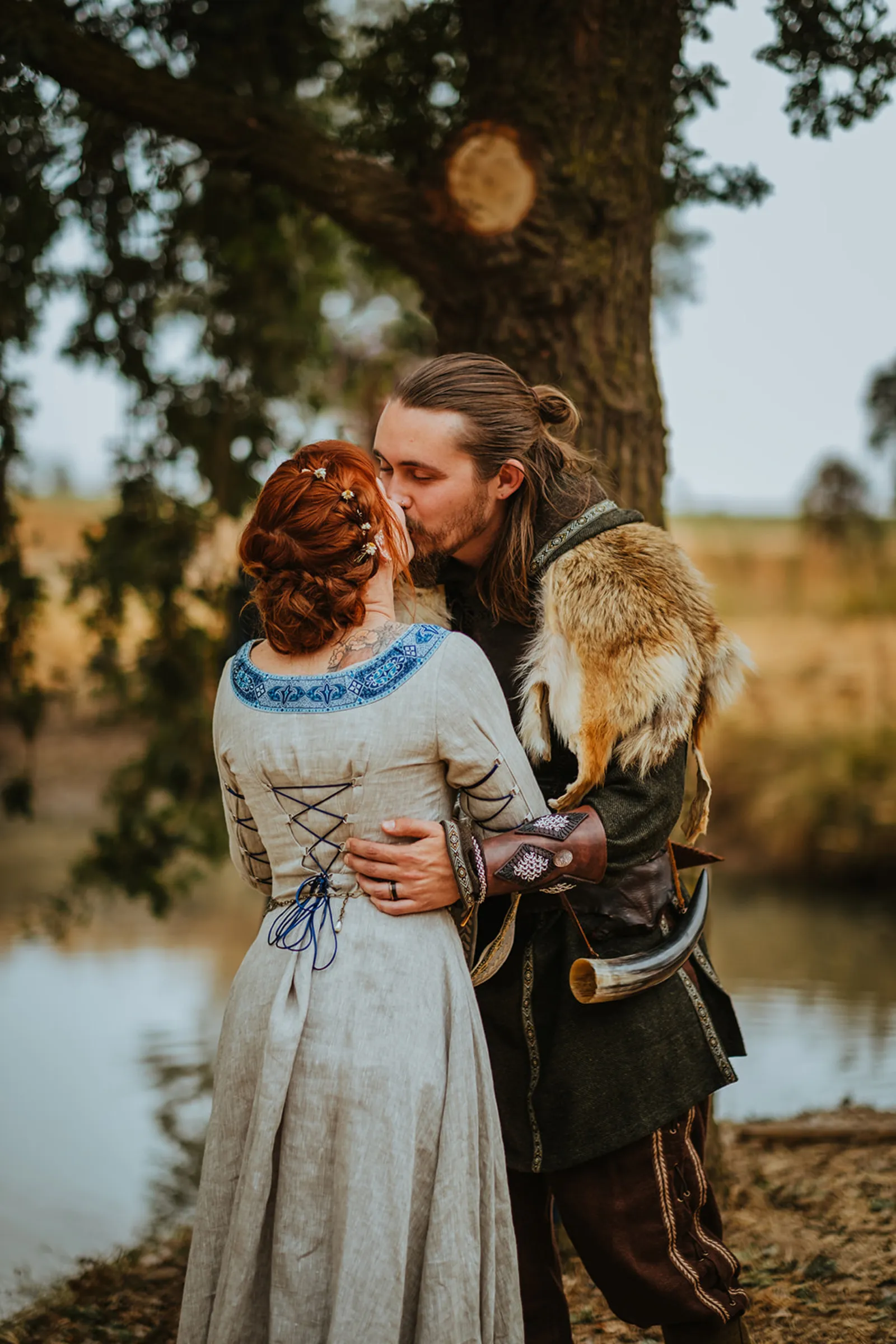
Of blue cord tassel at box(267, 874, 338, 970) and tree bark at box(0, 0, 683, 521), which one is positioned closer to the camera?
blue cord tassel at box(267, 874, 338, 970)

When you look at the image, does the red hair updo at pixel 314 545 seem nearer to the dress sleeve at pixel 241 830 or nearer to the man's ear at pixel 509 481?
the dress sleeve at pixel 241 830

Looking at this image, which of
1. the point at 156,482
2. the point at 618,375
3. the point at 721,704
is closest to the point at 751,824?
the point at 156,482

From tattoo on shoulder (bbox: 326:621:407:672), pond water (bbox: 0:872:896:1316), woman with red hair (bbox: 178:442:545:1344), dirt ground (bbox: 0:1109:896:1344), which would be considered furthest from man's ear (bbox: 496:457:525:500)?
pond water (bbox: 0:872:896:1316)

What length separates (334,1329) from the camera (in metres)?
1.74

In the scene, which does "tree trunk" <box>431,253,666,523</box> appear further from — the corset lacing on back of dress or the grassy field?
the grassy field

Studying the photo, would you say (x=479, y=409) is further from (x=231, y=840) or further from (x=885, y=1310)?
(x=885, y=1310)

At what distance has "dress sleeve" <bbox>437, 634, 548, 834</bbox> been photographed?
1855mm

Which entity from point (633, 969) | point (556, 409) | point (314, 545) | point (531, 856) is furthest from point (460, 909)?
point (556, 409)

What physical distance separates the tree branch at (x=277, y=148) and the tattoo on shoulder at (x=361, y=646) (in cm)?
182

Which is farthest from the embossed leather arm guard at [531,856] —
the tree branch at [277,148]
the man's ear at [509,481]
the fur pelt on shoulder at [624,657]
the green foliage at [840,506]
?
the green foliage at [840,506]

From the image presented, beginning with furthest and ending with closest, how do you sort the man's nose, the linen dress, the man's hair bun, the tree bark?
the tree bark
the man's hair bun
the man's nose
the linen dress

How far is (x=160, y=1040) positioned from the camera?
6457 millimetres

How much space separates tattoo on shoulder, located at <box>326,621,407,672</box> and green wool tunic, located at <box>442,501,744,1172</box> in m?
0.45

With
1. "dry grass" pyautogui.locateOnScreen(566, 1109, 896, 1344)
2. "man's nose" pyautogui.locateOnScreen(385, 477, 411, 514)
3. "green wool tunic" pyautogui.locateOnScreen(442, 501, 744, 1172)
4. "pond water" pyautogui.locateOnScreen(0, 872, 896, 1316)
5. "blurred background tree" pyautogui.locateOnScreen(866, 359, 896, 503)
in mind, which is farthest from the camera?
Result: "blurred background tree" pyautogui.locateOnScreen(866, 359, 896, 503)
